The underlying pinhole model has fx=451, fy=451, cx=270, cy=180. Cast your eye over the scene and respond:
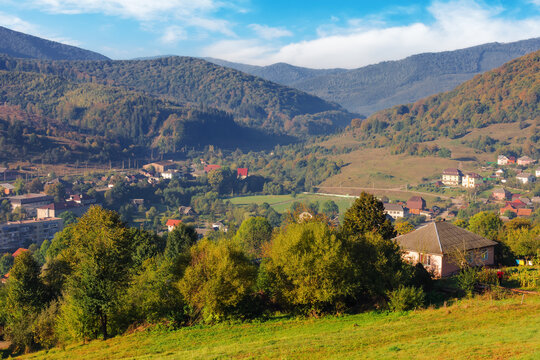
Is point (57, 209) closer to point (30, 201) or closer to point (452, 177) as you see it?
point (30, 201)

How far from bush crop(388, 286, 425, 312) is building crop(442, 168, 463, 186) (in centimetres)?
9847

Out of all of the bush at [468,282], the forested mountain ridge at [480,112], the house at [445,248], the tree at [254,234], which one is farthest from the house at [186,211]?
the bush at [468,282]

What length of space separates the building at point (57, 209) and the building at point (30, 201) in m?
2.51

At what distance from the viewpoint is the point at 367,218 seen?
3225 cm

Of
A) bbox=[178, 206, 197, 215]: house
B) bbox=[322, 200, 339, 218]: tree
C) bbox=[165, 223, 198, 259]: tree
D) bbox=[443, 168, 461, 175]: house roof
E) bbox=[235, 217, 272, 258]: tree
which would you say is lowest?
bbox=[178, 206, 197, 215]: house

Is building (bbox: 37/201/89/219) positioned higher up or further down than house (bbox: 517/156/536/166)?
further down

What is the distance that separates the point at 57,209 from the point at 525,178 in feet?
343

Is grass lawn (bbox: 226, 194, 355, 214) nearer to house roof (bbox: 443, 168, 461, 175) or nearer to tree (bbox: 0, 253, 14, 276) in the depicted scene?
house roof (bbox: 443, 168, 461, 175)

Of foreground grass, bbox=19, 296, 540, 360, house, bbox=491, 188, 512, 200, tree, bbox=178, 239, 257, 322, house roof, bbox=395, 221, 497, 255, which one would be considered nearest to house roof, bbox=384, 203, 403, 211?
house, bbox=491, 188, 512, 200

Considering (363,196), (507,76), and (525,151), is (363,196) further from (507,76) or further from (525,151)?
(507,76)

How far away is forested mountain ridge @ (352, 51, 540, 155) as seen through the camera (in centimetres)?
16425

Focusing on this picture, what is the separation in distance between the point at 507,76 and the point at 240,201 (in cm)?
14071

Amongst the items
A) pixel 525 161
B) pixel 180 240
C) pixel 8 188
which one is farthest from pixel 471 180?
pixel 8 188

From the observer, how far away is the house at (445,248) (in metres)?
29.0
